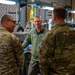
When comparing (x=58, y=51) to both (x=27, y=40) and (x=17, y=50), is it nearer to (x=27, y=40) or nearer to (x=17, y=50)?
(x=17, y=50)

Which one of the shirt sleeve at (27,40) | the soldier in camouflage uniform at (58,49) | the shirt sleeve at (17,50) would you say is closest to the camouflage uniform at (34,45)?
the shirt sleeve at (27,40)

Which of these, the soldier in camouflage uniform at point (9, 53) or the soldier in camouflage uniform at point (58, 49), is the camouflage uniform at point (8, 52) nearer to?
the soldier in camouflage uniform at point (9, 53)

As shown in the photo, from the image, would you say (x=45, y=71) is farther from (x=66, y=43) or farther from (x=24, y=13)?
(x=24, y=13)

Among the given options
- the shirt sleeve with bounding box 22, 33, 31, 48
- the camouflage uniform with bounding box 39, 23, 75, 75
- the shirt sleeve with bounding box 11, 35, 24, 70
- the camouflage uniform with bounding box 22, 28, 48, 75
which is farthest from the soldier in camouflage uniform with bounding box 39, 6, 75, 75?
the shirt sleeve with bounding box 22, 33, 31, 48

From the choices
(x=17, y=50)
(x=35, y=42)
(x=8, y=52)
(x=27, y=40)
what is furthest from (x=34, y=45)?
(x=8, y=52)

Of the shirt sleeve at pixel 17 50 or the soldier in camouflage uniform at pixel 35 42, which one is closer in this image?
the shirt sleeve at pixel 17 50

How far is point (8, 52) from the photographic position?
10.9 feet

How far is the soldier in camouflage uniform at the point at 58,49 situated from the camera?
2.77m

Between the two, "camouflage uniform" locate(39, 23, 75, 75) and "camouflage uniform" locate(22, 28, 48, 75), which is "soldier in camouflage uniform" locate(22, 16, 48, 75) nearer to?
"camouflage uniform" locate(22, 28, 48, 75)

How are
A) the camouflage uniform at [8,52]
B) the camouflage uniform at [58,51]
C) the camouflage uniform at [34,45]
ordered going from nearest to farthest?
the camouflage uniform at [58,51] → the camouflage uniform at [8,52] → the camouflage uniform at [34,45]

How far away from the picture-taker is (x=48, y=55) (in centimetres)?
277

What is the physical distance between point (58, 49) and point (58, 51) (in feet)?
0.08

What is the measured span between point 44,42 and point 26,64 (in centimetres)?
273

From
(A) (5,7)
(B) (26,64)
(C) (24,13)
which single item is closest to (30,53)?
(B) (26,64)
